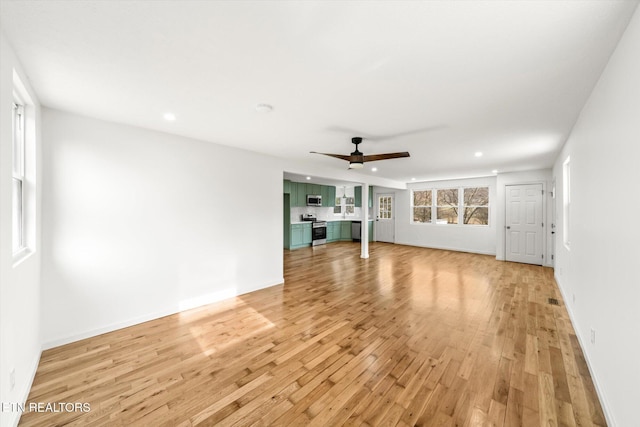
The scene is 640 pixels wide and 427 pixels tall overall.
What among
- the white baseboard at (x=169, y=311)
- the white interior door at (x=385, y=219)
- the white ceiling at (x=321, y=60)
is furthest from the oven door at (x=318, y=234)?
the white ceiling at (x=321, y=60)

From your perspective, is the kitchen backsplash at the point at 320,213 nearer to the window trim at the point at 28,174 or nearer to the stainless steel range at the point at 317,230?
the stainless steel range at the point at 317,230

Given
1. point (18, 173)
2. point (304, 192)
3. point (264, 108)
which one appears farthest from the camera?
point (304, 192)

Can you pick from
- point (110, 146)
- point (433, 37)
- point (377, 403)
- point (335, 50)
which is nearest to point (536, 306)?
point (377, 403)

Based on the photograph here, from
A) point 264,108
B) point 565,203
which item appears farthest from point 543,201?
point 264,108

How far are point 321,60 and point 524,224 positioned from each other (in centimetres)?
731

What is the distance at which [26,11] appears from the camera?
1.33m

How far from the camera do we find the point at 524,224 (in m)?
6.63

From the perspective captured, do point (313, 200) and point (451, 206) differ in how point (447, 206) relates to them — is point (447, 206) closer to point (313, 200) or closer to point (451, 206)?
point (451, 206)

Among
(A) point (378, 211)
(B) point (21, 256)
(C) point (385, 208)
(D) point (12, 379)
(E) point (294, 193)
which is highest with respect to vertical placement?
(E) point (294, 193)

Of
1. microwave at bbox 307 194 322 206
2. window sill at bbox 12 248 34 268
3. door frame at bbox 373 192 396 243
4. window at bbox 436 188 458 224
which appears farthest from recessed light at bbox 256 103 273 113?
door frame at bbox 373 192 396 243

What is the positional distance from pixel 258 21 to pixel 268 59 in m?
0.36

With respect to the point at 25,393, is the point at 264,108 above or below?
above

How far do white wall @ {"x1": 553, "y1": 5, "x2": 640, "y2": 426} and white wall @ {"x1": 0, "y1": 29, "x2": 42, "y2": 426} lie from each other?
349 cm

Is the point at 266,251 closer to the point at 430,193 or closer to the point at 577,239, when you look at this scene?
the point at 577,239
